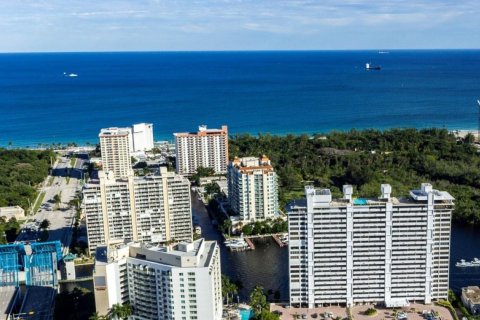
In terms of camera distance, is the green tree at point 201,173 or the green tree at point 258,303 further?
the green tree at point 201,173

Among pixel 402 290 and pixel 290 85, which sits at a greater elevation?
pixel 290 85

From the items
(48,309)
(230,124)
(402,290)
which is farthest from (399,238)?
(230,124)

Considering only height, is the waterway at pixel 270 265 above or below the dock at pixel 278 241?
below

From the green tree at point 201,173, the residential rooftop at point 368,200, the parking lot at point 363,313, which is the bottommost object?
the parking lot at point 363,313

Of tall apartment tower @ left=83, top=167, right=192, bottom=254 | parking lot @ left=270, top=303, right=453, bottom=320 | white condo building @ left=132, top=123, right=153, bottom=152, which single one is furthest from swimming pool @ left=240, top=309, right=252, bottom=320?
white condo building @ left=132, top=123, right=153, bottom=152

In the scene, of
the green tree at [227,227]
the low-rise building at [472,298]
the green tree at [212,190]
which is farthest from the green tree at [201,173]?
the low-rise building at [472,298]

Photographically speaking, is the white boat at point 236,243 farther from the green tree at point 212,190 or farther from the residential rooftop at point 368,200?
the green tree at point 212,190

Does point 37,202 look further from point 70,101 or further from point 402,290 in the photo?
point 70,101
